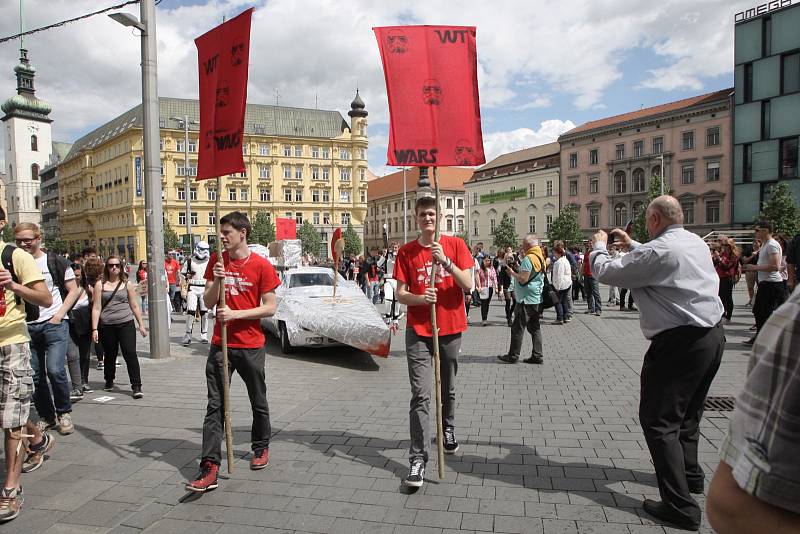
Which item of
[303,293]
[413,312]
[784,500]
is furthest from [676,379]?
[303,293]

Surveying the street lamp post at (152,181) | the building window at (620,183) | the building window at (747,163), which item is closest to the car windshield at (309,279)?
the street lamp post at (152,181)

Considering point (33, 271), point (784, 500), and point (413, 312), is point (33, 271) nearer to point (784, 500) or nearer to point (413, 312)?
point (413, 312)

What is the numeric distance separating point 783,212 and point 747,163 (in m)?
11.6

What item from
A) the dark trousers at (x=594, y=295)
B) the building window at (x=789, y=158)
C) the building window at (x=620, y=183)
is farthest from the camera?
the building window at (x=620, y=183)

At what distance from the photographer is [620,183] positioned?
214ft

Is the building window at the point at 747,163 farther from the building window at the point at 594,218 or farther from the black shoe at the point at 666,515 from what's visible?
the black shoe at the point at 666,515

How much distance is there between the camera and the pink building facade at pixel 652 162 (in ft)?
182

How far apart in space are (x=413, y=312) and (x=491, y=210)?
3176 inches

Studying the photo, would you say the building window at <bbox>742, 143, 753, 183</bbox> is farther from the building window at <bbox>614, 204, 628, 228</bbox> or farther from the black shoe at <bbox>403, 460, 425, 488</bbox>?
the black shoe at <bbox>403, 460, 425, 488</bbox>

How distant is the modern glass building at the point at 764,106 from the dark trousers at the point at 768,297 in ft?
161

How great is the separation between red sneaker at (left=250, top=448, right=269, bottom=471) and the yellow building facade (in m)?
73.9

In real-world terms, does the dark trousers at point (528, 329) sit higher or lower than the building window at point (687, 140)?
lower

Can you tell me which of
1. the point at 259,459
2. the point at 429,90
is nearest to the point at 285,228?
the point at 429,90

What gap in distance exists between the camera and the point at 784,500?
112cm
